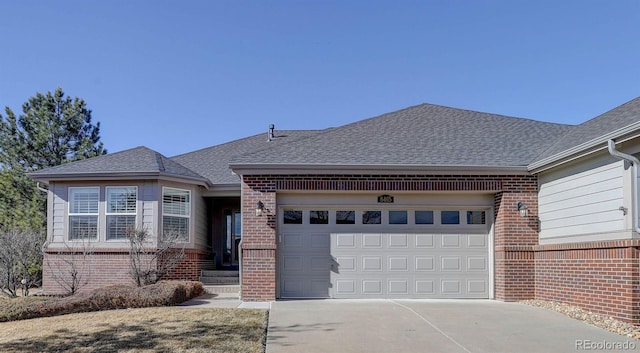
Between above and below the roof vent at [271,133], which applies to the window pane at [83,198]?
below

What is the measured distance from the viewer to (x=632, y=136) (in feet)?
26.8

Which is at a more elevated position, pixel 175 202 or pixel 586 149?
pixel 586 149

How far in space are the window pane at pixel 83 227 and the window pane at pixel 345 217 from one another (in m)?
6.26

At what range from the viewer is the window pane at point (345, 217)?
11969 millimetres

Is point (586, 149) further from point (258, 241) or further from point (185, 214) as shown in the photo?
point (185, 214)

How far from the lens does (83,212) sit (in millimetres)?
13477

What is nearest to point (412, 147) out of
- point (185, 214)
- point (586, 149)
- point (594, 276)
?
point (586, 149)

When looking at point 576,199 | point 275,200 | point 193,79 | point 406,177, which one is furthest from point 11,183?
point 576,199

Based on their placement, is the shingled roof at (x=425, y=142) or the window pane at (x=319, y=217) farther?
the window pane at (x=319, y=217)

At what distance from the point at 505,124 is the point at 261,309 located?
8489mm

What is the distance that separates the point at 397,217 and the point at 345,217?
119 centimetres

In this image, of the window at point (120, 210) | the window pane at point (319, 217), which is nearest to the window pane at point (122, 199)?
the window at point (120, 210)

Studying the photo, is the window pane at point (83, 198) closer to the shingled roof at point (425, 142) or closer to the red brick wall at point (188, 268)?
the red brick wall at point (188, 268)

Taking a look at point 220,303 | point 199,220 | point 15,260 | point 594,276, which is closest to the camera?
point 594,276
